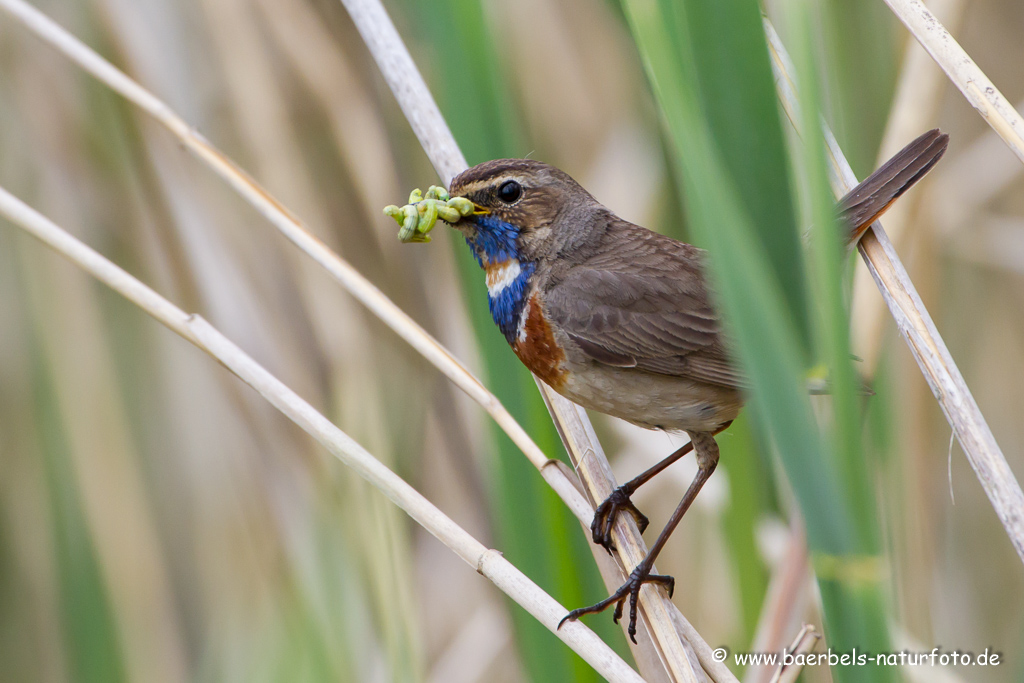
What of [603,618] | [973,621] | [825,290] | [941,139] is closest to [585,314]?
[603,618]

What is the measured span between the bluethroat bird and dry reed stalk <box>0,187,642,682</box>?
1.02 ft

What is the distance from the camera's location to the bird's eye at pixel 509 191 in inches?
81.5

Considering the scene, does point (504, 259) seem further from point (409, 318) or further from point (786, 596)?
point (786, 596)

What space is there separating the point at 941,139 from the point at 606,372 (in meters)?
0.90

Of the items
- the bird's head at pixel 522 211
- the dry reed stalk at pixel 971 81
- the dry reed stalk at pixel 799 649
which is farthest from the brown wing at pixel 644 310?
the dry reed stalk at pixel 971 81

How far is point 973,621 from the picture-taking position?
3057 mm

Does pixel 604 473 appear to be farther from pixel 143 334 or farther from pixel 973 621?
pixel 973 621

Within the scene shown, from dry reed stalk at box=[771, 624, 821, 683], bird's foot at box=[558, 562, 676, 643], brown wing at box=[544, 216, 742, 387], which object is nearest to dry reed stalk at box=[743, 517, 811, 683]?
dry reed stalk at box=[771, 624, 821, 683]

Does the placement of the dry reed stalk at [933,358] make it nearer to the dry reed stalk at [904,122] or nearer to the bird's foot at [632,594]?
the dry reed stalk at [904,122]

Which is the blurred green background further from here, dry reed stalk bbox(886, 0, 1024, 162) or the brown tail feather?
dry reed stalk bbox(886, 0, 1024, 162)

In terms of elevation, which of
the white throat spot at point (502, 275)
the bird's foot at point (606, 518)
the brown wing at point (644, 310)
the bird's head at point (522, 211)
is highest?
the bird's head at point (522, 211)

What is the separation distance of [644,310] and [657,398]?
237 millimetres

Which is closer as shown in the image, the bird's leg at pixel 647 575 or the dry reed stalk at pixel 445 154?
the bird's leg at pixel 647 575

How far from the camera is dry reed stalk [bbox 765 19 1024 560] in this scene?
130cm
